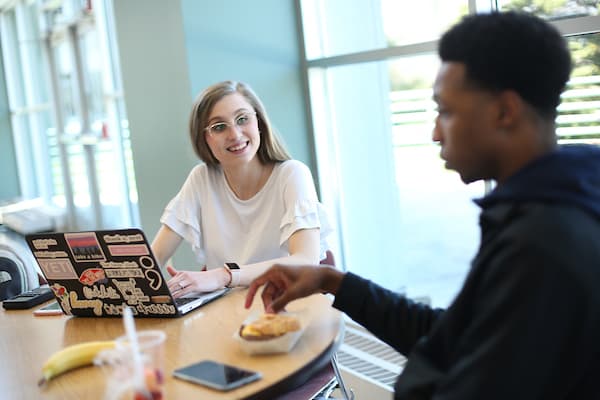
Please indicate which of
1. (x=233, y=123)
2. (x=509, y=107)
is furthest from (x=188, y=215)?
(x=509, y=107)

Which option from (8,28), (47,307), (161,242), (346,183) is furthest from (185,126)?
(8,28)

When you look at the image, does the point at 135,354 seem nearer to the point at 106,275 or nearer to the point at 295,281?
the point at 295,281

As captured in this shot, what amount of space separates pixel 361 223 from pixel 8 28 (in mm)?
5538

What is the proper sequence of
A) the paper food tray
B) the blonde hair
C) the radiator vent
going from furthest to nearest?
the radiator vent < the blonde hair < the paper food tray

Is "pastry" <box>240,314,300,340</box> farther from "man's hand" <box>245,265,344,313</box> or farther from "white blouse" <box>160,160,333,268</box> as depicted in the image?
"white blouse" <box>160,160,333,268</box>

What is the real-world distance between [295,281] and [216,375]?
31cm

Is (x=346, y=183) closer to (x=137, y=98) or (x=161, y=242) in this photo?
(x=137, y=98)

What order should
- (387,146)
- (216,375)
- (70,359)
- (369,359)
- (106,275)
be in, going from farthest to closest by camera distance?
(387,146) < (369,359) < (106,275) < (70,359) < (216,375)

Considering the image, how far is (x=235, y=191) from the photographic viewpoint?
8.65 feet

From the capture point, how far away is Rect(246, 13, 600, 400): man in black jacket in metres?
1.01

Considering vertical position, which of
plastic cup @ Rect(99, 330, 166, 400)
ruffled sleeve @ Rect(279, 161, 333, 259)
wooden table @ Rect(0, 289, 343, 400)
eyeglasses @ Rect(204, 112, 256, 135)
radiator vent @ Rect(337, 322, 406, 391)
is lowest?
radiator vent @ Rect(337, 322, 406, 391)

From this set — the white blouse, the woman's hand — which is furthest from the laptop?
the white blouse

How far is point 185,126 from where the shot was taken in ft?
12.0

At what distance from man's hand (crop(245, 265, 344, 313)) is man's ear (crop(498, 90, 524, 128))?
23.7 inches
